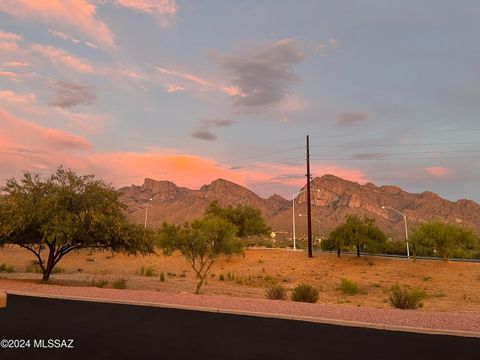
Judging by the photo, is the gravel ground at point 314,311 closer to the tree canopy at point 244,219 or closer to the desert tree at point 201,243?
the desert tree at point 201,243

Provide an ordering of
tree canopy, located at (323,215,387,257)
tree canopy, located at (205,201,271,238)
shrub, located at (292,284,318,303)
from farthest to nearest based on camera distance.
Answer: tree canopy, located at (205,201,271,238)
tree canopy, located at (323,215,387,257)
shrub, located at (292,284,318,303)

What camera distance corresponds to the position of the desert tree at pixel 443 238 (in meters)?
43.3

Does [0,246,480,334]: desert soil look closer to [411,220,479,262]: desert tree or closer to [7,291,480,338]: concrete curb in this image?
[7,291,480,338]: concrete curb

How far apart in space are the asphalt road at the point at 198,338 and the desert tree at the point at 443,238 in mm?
35756

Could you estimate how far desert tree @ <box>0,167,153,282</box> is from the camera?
23891 mm

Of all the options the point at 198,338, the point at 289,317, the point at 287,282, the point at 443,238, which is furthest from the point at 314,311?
the point at 443,238

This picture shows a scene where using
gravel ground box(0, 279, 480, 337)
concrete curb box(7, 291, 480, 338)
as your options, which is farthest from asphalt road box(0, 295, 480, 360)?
gravel ground box(0, 279, 480, 337)

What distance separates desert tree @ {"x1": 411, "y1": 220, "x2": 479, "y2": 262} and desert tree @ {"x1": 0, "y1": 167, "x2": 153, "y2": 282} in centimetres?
3230

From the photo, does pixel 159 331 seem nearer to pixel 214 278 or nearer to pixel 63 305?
pixel 63 305

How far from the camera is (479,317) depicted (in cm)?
1493

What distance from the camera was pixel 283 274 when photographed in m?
44.4

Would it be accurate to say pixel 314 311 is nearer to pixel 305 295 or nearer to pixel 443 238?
pixel 305 295

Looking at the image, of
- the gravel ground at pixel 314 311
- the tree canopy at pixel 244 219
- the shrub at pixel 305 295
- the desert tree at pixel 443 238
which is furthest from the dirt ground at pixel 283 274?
the gravel ground at pixel 314 311

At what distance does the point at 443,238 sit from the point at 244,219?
3119 cm
